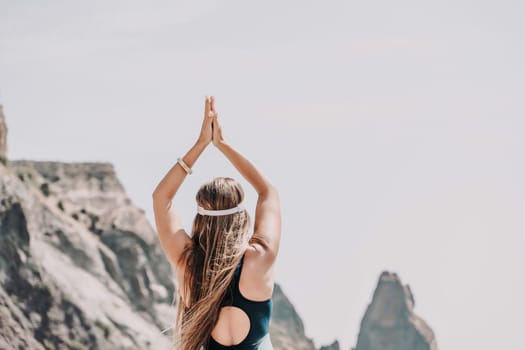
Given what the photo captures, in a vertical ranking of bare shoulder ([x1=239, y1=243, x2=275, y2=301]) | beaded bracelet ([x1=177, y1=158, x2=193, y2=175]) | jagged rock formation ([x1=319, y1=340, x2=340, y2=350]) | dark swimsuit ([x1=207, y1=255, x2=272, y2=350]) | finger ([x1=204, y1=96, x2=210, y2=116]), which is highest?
finger ([x1=204, y1=96, x2=210, y2=116])

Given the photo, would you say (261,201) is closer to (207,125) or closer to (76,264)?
(207,125)

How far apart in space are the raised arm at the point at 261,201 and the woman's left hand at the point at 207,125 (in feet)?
0.06

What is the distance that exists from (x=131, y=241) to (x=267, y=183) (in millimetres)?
74653

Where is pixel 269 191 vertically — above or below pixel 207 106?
A: below

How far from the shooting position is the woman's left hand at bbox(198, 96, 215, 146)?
17.5 feet

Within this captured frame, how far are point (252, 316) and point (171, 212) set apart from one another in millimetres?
641

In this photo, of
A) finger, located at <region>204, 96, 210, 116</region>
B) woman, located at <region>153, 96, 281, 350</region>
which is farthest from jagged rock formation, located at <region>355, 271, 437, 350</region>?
woman, located at <region>153, 96, 281, 350</region>

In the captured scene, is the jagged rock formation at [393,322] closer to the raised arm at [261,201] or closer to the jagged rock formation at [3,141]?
the jagged rock formation at [3,141]

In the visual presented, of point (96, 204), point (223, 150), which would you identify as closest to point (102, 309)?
point (96, 204)

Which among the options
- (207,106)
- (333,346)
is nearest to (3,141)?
(207,106)

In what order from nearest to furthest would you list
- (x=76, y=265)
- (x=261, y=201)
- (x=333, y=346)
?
1. (x=261, y=201)
2. (x=76, y=265)
3. (x=333, y=346)

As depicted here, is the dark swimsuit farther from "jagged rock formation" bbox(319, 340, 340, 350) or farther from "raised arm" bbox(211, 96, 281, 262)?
"jagged rock formation" bbox(319, 340, 340, 350)

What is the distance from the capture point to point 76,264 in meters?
70.3

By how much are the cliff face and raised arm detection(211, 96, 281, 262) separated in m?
55.2
